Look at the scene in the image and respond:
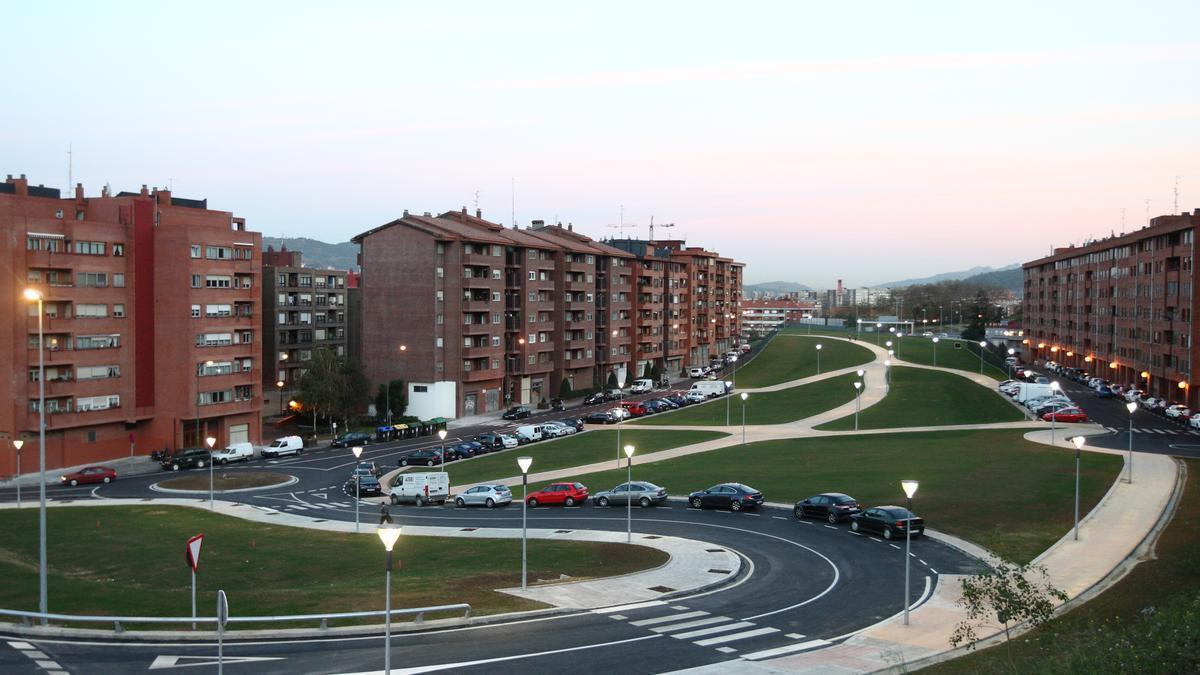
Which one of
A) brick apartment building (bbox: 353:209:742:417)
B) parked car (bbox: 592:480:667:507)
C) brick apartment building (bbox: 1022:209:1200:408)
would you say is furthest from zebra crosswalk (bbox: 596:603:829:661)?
brick apartment building (bbox: 1022:209:1200:408)

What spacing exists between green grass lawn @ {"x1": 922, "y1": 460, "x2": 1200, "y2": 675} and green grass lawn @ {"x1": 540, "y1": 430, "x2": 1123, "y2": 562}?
3790 millimetres

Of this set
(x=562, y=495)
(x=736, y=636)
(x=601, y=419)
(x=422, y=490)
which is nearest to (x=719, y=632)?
(x=736, y=636)

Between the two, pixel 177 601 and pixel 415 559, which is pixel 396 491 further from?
pixel 177 601

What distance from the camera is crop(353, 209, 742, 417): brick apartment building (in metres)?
91.6

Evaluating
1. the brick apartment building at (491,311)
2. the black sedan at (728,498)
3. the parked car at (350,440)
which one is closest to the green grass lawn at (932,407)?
the black sedan at (728,498)

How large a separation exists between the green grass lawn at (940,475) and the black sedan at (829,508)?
279cm

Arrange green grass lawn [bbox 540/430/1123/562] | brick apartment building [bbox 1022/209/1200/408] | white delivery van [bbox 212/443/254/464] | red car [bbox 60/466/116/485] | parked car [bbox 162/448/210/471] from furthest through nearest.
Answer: brick apartment building [bbox 1022/209/1200/408]
white delivery van [bbox 212/443/254/464]
parked car [bbox 162/448/210/471]
red car [bbox 60/466/116/485]
green grass lawn [bbox 540/430/1123/562]

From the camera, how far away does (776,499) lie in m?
46.3

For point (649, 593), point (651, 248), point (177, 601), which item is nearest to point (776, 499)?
point (649, 593)

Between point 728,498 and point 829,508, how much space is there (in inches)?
218

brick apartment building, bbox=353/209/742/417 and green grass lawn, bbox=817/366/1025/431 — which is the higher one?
brick apartment building, bbox=353/209/742/417

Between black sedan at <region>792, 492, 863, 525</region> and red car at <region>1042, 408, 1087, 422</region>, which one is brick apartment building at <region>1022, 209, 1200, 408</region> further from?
black sedan at <region>792, 492, 863, 525</region>

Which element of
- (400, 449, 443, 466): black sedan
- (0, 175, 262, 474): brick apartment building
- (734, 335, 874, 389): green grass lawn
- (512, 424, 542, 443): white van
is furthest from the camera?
(734, 335, 874, 389): green grass lawn

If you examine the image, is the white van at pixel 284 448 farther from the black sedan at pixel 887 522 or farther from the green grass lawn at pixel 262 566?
the black sedan at pixel 887 522
